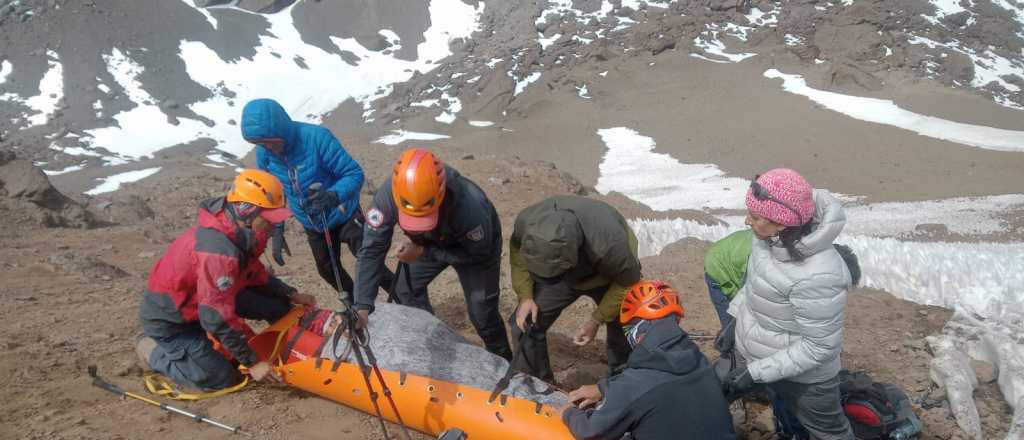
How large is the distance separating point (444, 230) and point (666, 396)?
1953 millimetres

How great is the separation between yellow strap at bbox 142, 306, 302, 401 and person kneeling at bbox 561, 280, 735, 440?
2.66 meters

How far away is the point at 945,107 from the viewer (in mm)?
31609

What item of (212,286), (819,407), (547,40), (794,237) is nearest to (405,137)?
(547,40)

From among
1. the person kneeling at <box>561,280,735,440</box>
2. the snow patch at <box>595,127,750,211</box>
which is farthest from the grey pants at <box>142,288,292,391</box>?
the snow patch at <box>595,127,750,211</box>

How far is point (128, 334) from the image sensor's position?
5.66 meters

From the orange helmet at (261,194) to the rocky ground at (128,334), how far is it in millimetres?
1412

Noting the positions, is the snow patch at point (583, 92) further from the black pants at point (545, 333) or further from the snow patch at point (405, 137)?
the black pants at point (545, 333)

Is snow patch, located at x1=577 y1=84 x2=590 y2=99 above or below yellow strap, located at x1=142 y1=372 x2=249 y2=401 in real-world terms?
below

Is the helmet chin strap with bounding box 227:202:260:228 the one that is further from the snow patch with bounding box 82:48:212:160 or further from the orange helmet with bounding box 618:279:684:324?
the snow patch with bounding box 82:48:212:160

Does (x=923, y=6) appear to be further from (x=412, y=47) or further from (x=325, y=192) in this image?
(x=325, y=192)

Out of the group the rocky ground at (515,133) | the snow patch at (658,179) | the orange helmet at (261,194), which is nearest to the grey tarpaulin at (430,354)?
the rocky ground at (515,133)

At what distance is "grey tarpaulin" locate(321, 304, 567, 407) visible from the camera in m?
4.49

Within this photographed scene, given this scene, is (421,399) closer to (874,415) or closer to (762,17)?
(874,415)

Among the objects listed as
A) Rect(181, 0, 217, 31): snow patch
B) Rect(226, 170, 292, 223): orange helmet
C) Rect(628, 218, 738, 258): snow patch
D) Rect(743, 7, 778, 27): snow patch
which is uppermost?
Rect(226, 170, 292, 223): orange helmet
